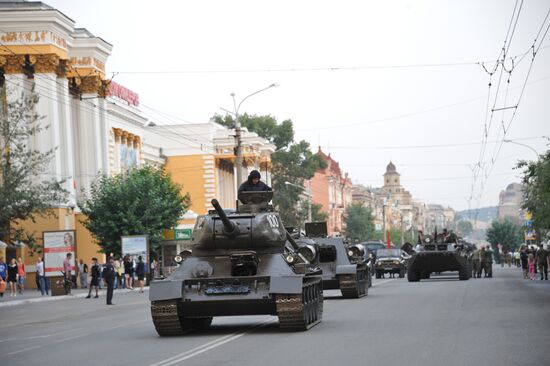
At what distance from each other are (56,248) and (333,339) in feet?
87.9

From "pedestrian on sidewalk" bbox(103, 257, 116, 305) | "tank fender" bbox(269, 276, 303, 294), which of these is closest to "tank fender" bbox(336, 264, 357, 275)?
"pedestrian on sidewalk" bbox(103, 257, 116, 305)

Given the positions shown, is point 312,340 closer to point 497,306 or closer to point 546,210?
point 497,306

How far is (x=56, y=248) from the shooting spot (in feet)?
134

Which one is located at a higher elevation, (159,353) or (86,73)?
(86,73)

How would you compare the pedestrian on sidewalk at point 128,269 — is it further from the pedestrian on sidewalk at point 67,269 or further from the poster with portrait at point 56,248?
the poster with portrait at point 56,248

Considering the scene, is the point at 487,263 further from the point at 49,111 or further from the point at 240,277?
the point at 240,277

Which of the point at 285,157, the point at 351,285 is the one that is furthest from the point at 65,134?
the point at 285,157

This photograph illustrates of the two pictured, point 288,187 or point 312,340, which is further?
point 288,187

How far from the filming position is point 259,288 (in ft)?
56.5

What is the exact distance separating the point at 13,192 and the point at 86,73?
19452mm

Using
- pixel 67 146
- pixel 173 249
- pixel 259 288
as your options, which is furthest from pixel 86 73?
pixel 259 288

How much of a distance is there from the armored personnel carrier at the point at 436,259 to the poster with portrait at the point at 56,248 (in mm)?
12857

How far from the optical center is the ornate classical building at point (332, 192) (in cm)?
12912

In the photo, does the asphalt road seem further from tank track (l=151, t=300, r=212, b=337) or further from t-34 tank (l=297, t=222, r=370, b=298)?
t-34 tank (l=297, t=222, r=370, b=298)
